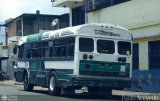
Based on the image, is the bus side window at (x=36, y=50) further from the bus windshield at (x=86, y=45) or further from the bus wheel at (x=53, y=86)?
the bus windshield at (x=86, y=45)

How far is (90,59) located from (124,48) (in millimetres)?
1931

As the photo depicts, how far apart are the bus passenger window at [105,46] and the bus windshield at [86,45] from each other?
359 mm

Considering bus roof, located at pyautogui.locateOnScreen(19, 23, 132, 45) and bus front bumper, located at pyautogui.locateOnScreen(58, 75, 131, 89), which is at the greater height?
bus roof, located at pyautogui.locateOnScreen(19, 23, 132, 45)

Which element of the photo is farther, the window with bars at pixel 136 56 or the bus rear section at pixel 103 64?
the window with bars at pixel 136 56

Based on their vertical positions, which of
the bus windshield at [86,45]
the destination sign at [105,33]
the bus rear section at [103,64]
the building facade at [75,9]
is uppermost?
the building facade at [75,9]

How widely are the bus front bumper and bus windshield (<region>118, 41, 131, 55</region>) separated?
126 cm

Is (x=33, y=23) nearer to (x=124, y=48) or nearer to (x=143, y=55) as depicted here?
(x=143, y=55)

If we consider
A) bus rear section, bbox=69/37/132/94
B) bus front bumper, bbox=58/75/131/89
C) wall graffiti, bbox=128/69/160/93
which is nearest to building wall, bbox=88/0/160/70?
wall graffiti, bbox=128/69/160/93

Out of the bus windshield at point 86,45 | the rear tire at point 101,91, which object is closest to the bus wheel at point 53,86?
the rear tire at point 101,91

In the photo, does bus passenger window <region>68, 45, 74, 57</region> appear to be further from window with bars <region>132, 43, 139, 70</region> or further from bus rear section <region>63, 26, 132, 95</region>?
→ window with bars <region>132, 43, 139, 70</region>

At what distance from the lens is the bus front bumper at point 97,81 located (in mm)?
20656

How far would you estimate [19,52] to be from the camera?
28641mm

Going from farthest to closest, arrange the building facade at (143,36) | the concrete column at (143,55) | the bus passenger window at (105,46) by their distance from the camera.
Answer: the concrete column at (143,55) → the building facade at (143,36) → the bus passenger window at (105,46)

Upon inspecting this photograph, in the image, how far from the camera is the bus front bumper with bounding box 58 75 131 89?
20.7 meters
